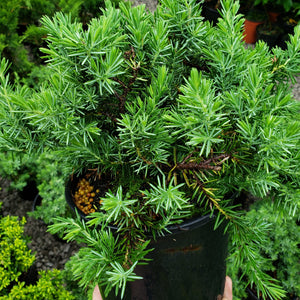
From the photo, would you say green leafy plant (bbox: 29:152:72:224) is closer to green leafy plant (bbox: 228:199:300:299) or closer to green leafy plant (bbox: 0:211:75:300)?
green leafy plant (bbox: 0:211:75:300)

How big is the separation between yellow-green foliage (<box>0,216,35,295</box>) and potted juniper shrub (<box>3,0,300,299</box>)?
1227 mm

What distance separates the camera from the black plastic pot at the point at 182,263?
94 cm

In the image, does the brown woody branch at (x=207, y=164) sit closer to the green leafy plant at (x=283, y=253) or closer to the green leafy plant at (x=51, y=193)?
the green leafy plant at (x=283, y=253)

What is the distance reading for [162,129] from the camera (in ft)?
2.57

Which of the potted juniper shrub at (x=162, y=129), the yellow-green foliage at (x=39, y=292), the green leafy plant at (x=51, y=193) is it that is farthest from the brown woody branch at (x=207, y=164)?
the green leafy plant at (x=51, y=193)

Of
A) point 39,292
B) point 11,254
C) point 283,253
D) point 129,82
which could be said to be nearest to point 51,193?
point 11,254

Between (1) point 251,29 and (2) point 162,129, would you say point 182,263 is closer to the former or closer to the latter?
(2) point 162,129

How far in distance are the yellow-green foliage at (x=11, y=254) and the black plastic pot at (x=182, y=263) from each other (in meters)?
1.17

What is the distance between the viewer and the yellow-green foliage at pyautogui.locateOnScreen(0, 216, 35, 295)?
1979mm

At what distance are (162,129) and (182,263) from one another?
17.8 inches

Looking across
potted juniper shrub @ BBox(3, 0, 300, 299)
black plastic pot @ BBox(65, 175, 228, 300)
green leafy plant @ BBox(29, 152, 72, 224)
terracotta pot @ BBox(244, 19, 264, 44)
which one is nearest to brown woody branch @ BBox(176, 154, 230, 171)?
potted juniper shrub @ BBox(3, 0, 300, 299)

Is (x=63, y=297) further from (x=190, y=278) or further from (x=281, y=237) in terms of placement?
(x=281, y=237)

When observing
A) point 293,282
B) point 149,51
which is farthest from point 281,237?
point 149,51

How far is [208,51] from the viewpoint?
853mm
